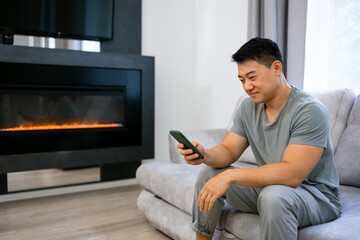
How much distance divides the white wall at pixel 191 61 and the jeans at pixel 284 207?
→ 76.9 inches

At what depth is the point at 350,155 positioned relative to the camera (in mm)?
1770

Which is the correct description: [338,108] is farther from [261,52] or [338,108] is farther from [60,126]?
[60,126]

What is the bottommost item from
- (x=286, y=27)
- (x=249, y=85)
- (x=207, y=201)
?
(x=207, y=201)

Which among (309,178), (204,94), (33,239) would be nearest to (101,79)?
(204,94)

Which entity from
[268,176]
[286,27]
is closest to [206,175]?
[268,176]

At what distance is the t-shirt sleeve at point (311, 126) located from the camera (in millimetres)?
1278

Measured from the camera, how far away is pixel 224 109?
11.5 ft

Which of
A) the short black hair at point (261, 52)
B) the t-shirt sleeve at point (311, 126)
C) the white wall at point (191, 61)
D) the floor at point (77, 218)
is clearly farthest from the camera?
the white wall at point (191, 61)

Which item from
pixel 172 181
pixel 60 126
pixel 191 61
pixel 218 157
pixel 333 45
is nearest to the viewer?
pixel 218 157

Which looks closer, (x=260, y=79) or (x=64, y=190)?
(x=260, y=79)

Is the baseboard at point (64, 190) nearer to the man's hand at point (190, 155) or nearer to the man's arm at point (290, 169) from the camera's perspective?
the man's hand at point (190, 155)

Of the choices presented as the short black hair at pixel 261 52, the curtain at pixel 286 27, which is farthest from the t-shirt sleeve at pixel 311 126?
the curtain at pixel 286 27

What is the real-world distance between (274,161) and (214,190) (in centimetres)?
30

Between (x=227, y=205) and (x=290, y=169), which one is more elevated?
(x=290, y=169)
